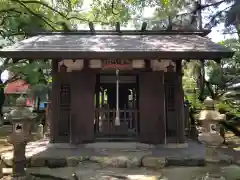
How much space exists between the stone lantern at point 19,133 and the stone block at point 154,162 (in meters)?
3.11

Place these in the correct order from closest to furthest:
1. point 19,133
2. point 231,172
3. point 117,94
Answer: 1. point 19,133
2. point 231,172
3. point 117,94

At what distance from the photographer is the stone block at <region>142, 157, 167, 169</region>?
6.77 metres

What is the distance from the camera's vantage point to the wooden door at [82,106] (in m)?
8.76

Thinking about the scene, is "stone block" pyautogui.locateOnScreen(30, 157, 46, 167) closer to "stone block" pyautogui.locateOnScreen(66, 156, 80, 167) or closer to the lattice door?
"stone block" pyautogui.locateOnScreen(66, 156, 80, 167)

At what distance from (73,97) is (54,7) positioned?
29.1 ft

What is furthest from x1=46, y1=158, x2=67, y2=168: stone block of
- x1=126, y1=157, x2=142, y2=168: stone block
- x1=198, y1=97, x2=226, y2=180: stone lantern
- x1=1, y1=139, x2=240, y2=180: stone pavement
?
x1=198, y1=97, x2=226, y2=180: stone lantern

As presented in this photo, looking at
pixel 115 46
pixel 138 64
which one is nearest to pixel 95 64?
pixel 115 46

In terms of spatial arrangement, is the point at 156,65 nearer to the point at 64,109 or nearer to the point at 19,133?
the point at 64,109

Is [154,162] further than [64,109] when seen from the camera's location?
No

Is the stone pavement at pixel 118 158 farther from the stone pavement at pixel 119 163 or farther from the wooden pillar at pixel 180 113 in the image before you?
the wooden pillar at pixel 180 113

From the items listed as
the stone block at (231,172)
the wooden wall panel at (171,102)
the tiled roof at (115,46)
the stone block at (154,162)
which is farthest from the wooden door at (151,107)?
the stone block at (231,172)

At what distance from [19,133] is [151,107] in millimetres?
4508

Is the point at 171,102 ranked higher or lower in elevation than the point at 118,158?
higher

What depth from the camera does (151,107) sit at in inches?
344
